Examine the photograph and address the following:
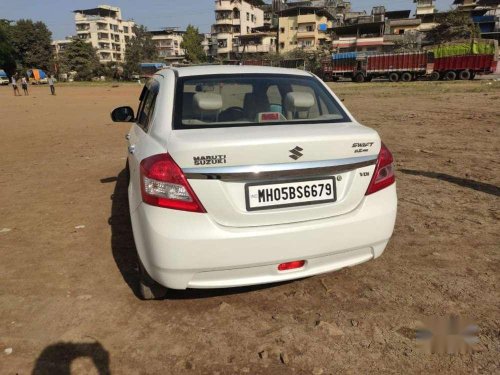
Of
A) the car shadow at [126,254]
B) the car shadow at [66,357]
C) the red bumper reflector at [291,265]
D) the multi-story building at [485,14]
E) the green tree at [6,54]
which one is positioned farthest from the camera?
the green tree at [6,54]

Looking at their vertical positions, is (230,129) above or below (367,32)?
below

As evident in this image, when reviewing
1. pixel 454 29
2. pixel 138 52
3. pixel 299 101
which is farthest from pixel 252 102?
pixel 138 52

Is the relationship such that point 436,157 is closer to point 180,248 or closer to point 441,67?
point 180,248

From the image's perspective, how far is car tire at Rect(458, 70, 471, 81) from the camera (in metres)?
37.5

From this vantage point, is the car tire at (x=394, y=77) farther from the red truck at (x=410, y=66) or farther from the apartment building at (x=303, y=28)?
the apartment building at (x=303, y=28)

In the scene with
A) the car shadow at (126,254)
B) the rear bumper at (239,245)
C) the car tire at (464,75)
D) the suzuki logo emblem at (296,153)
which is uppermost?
the car tire at (464,75)

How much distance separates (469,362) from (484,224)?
229 cm

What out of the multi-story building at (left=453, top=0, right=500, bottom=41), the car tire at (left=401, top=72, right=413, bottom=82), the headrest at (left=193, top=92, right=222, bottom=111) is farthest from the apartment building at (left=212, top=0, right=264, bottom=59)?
the headrest at (left=193, top=92, right=222, bottom=111)

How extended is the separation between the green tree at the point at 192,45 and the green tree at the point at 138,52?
8423 millimetres

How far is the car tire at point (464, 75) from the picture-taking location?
37491 millimetres

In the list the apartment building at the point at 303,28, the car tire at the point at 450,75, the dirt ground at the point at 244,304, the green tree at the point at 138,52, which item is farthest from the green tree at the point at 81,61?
the dirt ground at the point at 244,304

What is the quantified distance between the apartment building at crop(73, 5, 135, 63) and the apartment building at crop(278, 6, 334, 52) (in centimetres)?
5241

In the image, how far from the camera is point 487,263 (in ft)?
11.1

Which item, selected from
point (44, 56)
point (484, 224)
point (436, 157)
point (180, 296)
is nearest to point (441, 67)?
point (436, 157)
